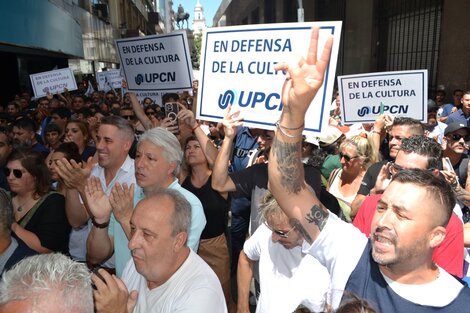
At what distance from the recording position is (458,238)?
2.40m

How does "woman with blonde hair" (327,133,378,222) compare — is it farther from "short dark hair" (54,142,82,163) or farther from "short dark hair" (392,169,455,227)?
"short dark hair" (54,142,82,163)

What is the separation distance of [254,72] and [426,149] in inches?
53.4

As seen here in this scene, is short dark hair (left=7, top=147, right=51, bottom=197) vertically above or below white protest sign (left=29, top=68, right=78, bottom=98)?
below

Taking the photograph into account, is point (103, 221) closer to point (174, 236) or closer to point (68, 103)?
point (174, 236)

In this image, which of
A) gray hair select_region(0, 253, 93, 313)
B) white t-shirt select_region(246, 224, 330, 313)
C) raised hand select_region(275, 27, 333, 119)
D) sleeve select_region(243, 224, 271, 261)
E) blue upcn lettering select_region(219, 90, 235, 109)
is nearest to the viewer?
gray hair select_region(0, 253, 93, 313)

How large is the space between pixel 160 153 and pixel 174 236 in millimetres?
1055

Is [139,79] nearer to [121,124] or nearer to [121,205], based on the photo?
[121,124]

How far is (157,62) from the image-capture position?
510 cm

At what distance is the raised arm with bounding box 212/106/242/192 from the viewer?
130 inches

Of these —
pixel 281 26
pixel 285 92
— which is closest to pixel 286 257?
pixel 285 92

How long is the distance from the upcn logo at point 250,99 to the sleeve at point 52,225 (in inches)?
56.9

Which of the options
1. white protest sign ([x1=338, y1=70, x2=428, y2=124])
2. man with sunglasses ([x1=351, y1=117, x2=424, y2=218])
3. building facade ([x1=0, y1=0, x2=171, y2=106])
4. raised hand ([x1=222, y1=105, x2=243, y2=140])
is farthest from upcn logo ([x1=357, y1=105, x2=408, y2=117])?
building facade ([x1=0, y1=0, x2=171, y2=106])

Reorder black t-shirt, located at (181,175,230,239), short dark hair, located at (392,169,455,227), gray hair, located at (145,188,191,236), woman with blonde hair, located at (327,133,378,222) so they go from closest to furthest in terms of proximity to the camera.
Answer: short dark hair, located at (392,169,455,227), gray hair, located at (145,188,191,236), black t-shirt, located at (181,175,230,239), woman with blonde hair, located at (327,133,378,222)

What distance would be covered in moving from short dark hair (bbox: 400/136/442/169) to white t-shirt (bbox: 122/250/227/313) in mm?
1652
